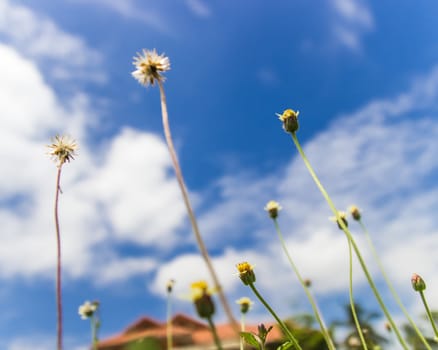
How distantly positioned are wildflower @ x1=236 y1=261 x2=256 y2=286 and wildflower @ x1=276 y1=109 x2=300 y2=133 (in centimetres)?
82

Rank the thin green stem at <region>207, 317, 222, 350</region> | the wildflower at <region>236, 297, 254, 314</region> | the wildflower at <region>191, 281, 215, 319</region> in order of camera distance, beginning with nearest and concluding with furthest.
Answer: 1. the thin green stem at <region>207, 317, 222, 350</region>
2. the wildflower at <region>191, 281, 215, 319</region>
3. the wildflower at <region>236, 297, 254, 314</region>

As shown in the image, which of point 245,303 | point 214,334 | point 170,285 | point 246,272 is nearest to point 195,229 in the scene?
point 214,334

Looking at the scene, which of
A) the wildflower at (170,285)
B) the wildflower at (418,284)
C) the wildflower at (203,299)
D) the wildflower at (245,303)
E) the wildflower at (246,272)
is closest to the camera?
the wildflower at (203,299)

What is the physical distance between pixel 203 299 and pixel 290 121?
1.42 m

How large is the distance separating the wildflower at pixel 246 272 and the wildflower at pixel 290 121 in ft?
2.69

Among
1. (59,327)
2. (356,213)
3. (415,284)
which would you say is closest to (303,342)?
(356,213)

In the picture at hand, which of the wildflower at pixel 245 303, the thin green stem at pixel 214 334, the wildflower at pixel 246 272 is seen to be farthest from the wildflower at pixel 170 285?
the thin green stem at pixel 214 334

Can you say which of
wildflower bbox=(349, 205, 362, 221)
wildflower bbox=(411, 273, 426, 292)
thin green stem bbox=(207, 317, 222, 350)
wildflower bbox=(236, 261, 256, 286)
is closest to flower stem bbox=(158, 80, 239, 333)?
thin green stem bbox=(207, 317, 222, 350)

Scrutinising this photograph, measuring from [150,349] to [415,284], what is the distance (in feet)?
6.27

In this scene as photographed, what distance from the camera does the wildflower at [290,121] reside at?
251 cm

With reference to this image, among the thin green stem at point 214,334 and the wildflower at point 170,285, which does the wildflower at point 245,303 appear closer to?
the wildflower at point 170,285

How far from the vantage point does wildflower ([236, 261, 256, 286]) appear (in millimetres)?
2291

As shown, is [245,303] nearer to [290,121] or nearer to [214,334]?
[290,121]

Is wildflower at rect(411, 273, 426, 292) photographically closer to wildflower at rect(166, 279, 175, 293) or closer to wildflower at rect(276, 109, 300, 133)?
wildflower at rect(276, 109, 300, 133)
